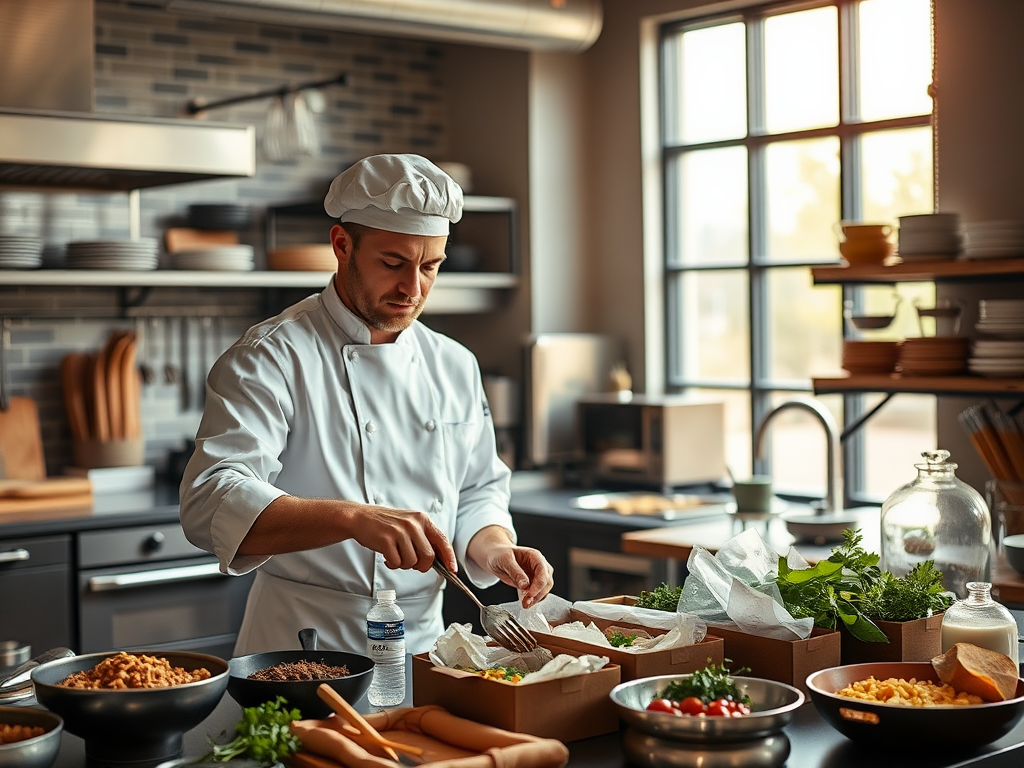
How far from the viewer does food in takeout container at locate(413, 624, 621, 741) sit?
1.72 metres

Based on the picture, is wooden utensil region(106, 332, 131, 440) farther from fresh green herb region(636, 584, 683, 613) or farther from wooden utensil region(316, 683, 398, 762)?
wooden utensil region(316, 683, 398, 762)

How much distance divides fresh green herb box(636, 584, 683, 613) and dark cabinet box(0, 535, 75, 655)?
7.99 feet

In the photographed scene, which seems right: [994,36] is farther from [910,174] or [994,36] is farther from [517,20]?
[517,20]

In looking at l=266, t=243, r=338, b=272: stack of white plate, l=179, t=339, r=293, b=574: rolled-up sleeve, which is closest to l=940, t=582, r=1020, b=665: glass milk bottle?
l=179, t=339, r=293, b=574: rolled-up sleeve

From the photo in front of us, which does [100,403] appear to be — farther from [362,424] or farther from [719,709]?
[719,709]

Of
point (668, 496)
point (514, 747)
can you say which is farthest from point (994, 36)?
point (514, 747)

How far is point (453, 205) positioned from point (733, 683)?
1253mm

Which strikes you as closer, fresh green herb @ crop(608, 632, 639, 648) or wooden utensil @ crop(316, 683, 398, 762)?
wooden utensil @ crop(316, 683, 398, 762)

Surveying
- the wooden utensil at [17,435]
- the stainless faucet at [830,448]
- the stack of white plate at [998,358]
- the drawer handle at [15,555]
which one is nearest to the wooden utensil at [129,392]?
the wooden utensil at [17,435]

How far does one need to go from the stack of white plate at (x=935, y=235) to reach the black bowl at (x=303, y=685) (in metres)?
2.46

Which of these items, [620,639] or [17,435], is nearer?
[620,639]

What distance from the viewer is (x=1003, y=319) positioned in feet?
11.9

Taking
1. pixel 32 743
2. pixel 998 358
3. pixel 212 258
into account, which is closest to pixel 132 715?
pixel 32 743

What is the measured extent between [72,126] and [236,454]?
5.71 ft
